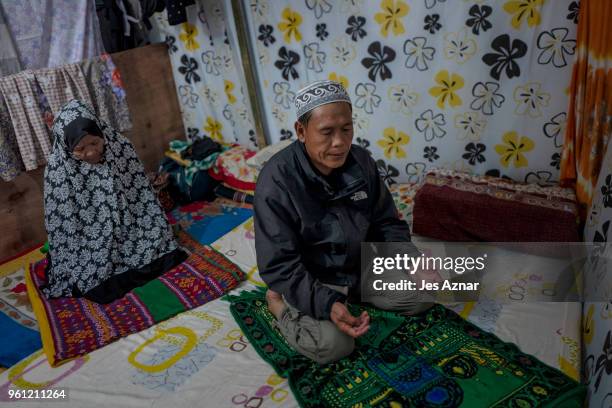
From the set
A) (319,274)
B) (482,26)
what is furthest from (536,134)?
(319,274)

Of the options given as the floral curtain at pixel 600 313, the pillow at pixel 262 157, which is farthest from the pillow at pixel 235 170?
the floral curtain at pixel 600 313

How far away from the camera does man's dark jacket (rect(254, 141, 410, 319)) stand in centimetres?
165

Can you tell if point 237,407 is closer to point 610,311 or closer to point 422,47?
point 610,311

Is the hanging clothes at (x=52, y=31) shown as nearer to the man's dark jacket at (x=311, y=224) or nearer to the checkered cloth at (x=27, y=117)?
the checkered cloth at (x=27, y=117)

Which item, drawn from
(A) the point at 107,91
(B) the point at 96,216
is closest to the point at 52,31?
(A) the point at 107,91

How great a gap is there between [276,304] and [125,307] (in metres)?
0.84

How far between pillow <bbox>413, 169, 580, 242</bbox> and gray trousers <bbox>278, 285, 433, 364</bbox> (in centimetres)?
71

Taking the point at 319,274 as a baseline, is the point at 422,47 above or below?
above

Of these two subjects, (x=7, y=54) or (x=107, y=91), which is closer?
(x=7, y=54)

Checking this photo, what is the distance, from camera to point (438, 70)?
262cm

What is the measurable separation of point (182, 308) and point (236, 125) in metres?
1.94

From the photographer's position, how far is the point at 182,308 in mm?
2158

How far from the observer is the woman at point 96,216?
Answer: 7.37 feet

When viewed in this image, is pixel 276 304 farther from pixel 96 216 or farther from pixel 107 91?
pixel 107 91
